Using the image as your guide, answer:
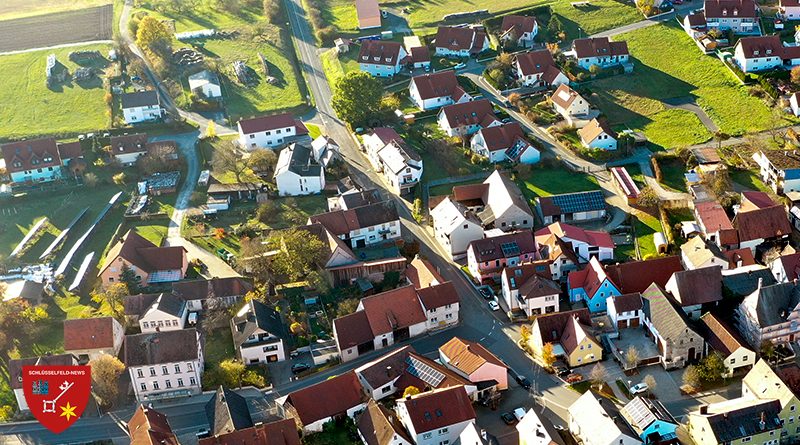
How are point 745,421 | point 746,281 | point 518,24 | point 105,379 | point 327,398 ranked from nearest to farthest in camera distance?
point 745,421, point 327,398, point 105,379, point 746,281, point 518,24

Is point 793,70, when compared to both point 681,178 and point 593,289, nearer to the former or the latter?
point 681,178

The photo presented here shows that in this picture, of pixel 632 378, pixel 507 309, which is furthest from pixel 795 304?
pixel 507 309

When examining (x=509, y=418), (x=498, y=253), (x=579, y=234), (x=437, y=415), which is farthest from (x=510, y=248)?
(x=437, y=415)

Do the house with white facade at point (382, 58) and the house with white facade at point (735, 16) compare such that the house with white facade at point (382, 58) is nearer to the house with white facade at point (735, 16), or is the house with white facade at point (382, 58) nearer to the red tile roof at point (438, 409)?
the house with white facade at point (735, 16)

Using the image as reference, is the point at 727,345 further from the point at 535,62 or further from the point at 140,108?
the point at 140,108

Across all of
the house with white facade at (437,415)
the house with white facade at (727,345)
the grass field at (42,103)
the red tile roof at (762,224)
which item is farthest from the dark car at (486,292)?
the grass field at (42,103)

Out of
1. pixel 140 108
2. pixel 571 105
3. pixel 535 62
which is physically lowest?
pixel 140 108
